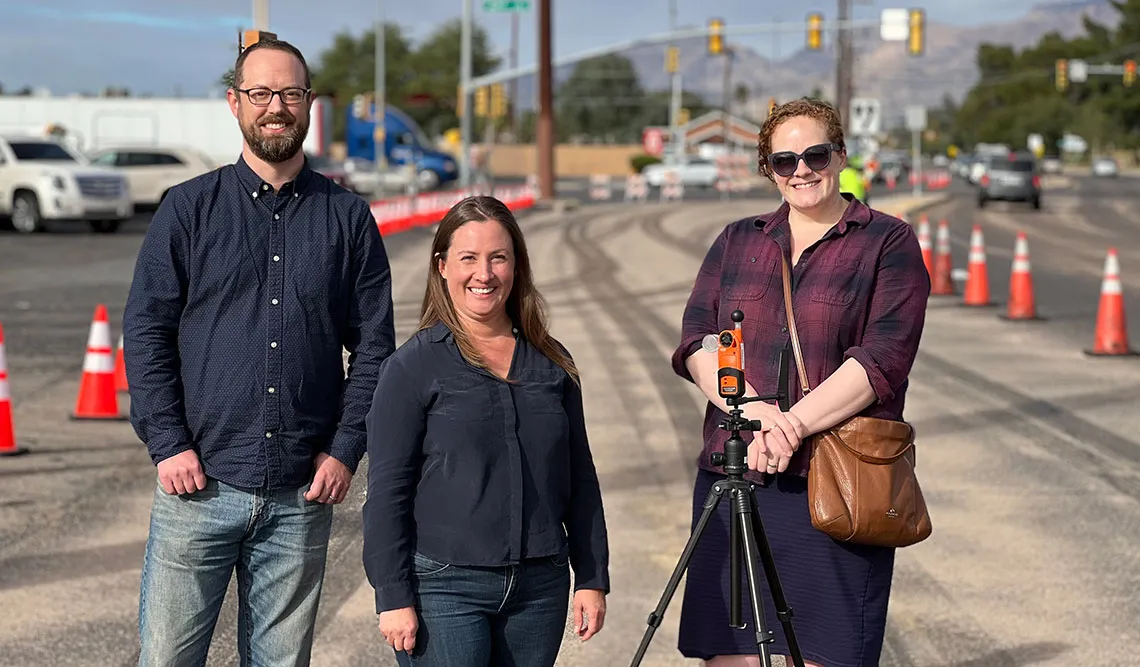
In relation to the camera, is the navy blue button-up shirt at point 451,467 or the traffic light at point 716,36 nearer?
the navy blue button-up shirt at point 451,467

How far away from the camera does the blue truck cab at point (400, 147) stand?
60.8m

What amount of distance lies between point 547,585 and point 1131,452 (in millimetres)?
7138

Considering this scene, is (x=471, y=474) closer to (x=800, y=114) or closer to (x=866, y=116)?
(x=800, y=114)

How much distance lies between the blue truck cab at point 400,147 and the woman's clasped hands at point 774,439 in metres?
56.1

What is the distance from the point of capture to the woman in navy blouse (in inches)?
129

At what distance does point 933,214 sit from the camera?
43312 millimetres

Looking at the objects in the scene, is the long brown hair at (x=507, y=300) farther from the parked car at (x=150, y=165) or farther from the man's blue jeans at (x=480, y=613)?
the parked car at (x=150, y=165)

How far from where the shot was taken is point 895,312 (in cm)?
379

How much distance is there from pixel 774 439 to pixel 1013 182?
151 feet

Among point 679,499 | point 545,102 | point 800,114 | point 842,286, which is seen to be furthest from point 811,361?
point 545,102

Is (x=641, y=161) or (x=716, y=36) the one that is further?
(x=641, y=161)

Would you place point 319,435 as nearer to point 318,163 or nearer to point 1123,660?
point 1123,660

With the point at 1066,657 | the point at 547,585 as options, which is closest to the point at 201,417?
the point at 547,585

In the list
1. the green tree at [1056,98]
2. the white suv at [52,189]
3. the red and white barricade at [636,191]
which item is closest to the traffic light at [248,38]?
the white suv at [52,189]
